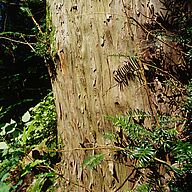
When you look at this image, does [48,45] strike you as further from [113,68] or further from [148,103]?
[148,103]

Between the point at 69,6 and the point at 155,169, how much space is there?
0.81m

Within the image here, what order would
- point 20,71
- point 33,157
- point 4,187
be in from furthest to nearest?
point 20,71
point 33,157
point 4,187

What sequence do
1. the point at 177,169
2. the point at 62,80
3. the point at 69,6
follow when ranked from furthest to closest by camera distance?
the point at 62,80 < the point at 69,6 < the point at 177,169

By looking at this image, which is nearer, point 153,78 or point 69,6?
point 153,78

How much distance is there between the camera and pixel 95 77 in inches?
56.2

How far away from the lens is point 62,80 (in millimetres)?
1644

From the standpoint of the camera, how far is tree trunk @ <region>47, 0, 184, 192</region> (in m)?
1.29

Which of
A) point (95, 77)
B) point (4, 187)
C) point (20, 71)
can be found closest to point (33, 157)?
point (4, 187)

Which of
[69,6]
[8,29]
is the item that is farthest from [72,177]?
[8,29]

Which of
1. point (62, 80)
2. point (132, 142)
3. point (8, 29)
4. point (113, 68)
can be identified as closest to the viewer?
point (132, 142)

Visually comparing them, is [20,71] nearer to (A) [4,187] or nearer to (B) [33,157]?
(B) [33,157]

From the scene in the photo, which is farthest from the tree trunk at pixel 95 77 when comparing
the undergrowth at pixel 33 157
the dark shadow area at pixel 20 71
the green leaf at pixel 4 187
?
the dark shadow area at pixel 20 71

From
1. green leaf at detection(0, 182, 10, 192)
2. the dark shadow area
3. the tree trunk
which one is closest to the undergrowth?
green leaf at detection(0, 182, 10, 192)

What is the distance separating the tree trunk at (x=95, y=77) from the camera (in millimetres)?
1288
